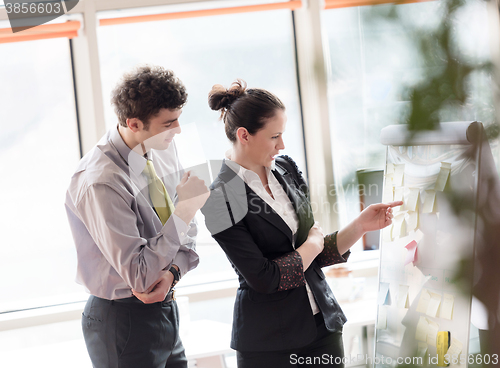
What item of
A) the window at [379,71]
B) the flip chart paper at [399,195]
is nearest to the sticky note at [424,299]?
the flip chart paper at [399,195]

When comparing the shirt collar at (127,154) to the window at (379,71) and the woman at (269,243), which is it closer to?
Answer: the woman at (269,243)

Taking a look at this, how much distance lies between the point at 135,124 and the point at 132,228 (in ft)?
1.07

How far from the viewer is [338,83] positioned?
0.28 meters

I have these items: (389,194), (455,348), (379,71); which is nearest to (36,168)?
(389,194)

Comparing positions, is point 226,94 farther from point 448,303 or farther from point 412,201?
point 448,303

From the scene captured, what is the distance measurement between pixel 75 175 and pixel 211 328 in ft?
4.28

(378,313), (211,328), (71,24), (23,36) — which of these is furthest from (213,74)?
(378,313)

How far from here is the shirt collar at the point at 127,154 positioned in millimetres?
1348

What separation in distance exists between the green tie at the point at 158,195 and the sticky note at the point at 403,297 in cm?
95

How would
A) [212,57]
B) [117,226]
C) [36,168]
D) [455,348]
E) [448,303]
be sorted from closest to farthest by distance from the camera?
1. [448,303]
2. [117,226]
3. [455,348]
4. [36,168]
5. [212,57]

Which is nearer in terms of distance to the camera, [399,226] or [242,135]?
[242,135]

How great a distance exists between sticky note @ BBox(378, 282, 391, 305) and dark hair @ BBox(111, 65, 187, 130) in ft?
4.02

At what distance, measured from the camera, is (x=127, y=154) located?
1.35 meters

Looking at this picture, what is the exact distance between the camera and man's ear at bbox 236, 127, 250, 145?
1.38 meters
